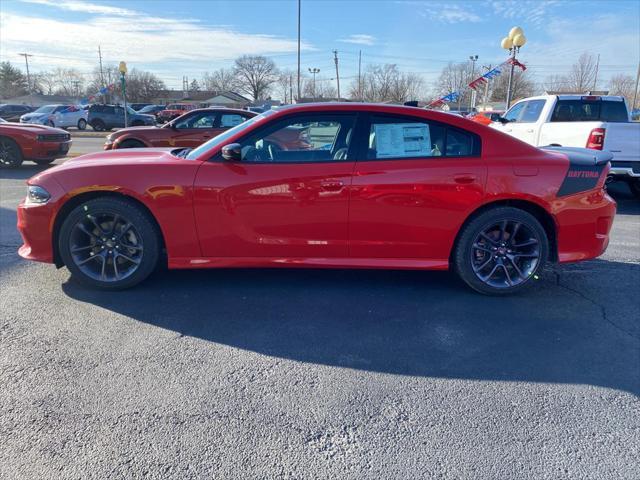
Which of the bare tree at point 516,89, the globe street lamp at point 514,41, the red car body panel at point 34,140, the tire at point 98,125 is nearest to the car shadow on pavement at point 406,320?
the red car body panel at point 34,140

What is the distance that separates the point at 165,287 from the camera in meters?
4.09

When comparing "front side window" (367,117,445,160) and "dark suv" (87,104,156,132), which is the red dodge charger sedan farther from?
"dark suv" (87,104,156,132)

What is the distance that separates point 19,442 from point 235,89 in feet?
359

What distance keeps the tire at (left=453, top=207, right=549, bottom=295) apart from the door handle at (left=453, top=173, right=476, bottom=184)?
1.09ft

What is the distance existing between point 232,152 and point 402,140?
1.43 metres

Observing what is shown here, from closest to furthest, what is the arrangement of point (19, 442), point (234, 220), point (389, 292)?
point (19, 442) < point (234, 220) < point (389, 292)

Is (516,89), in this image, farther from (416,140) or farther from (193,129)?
(416,140)

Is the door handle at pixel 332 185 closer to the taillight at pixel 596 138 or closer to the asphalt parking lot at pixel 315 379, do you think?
the asphalt parking lot at pixel 315 379

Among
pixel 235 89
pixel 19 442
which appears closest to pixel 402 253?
pixel 19 442

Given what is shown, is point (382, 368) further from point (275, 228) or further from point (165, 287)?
point (165, 287)

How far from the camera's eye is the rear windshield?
954 centimetres

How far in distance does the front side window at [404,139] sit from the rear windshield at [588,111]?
6998mm

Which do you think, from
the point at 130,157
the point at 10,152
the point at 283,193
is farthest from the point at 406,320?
the point at 10,152

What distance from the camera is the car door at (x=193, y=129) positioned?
11117 mm
